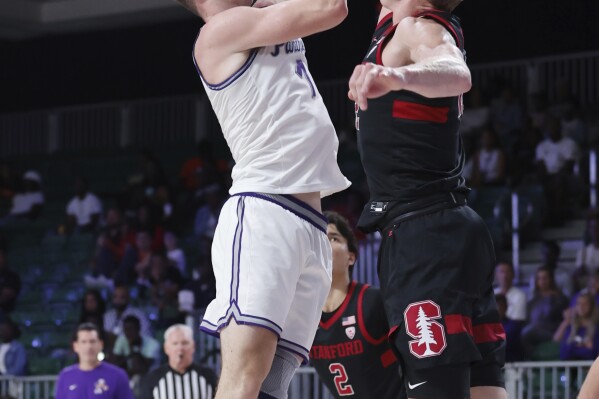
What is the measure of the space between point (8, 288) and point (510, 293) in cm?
775

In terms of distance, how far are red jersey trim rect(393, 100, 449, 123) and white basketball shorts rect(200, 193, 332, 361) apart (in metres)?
0.50

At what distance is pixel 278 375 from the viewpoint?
4.12 metres

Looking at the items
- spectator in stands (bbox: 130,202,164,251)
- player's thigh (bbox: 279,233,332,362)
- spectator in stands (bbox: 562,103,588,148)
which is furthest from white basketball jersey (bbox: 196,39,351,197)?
spectator in stands (bbox: 130,202,164,251)

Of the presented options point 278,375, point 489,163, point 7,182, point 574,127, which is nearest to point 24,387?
point 489,163

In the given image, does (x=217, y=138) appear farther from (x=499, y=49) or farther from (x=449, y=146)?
(x=449, y=146)

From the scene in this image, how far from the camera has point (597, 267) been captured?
1138 centimetres

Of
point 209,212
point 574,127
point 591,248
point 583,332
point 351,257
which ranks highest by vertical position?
point 574,127

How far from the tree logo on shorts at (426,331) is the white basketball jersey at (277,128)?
567 mm

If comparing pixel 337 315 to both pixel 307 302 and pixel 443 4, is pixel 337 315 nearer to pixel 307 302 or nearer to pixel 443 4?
pixel 307 302

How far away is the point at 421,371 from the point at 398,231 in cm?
52

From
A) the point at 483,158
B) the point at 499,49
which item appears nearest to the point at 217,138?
the point at 499,49

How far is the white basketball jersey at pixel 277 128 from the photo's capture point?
4141 millimetres

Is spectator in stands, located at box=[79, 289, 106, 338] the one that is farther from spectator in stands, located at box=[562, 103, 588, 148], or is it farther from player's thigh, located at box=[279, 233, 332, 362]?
player's thigh, located at box=[279, 233, 332, 362]

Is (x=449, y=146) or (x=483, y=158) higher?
(x=483, y=158)
